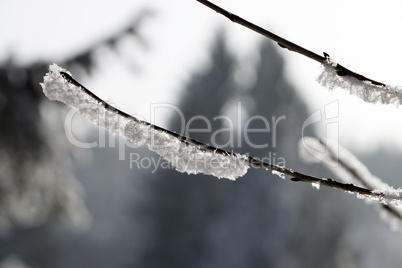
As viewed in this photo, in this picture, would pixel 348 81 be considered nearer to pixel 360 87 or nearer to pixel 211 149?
pixel 360 87

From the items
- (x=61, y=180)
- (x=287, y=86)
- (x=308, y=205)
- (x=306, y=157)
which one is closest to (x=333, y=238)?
(x=308, y=205)

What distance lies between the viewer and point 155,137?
693mm

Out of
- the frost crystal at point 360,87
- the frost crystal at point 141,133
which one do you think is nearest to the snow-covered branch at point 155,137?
the frost crystal at point 141,133

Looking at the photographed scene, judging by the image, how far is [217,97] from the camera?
1316 cm

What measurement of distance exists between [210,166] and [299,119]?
1265 cm

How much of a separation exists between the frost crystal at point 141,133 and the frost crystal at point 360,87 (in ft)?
0.65

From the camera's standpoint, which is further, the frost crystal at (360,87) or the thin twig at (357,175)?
the thin twig at (357,175)

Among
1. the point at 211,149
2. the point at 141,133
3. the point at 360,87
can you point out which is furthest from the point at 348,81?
the point at 141,133

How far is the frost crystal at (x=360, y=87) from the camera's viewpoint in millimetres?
686

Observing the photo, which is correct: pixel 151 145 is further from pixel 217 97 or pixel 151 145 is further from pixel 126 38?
pixel 217 97

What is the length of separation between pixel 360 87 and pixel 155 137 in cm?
35

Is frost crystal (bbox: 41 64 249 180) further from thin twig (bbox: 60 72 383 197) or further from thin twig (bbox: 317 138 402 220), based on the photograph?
thin twig (bbox: 317 138 402 220)

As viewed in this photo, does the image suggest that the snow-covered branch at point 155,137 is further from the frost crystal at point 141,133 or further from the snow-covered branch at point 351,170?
the snow-covered branch at point 351,170

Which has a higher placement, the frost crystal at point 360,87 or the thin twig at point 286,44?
the thin twig at point 286,44
